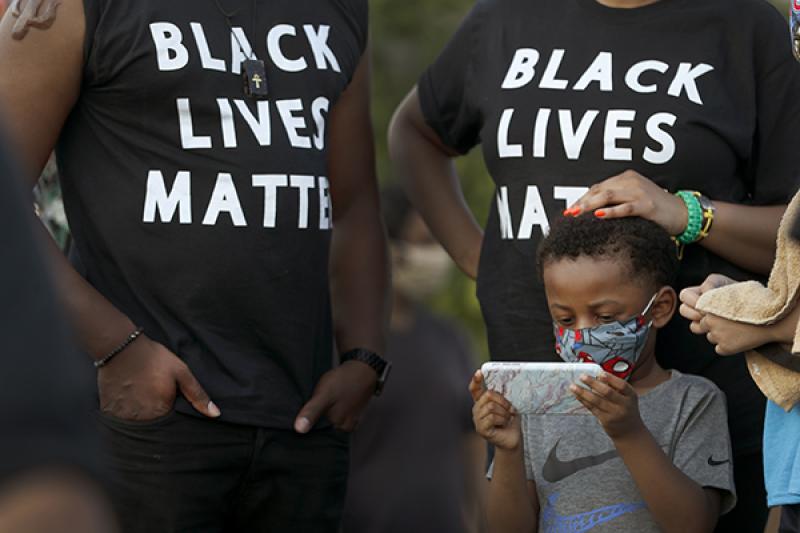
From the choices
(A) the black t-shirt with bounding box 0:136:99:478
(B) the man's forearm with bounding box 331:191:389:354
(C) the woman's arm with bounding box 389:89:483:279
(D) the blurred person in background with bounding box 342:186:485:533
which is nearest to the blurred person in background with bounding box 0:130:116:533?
(A) the black t-shirt with bounding box 0:136:99:478

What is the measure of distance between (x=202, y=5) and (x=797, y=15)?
1.42 m

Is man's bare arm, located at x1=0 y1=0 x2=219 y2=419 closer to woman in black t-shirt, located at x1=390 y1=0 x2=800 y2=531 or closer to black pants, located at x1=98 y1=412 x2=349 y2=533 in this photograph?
black pants, located at x1=98 y1=412 x2=349 y2=533

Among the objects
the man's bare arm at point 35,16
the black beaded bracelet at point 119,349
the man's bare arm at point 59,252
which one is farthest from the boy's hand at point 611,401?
the man's bare arm at point 35,16

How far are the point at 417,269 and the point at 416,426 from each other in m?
0.70

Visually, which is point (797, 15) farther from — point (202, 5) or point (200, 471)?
point (200, 471)

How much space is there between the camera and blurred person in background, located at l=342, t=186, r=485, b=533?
5305mm

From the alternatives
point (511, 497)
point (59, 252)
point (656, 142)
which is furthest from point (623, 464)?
Result: point (59, 252)

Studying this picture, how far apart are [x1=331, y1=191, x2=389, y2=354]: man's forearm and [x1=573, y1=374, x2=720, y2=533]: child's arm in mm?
968

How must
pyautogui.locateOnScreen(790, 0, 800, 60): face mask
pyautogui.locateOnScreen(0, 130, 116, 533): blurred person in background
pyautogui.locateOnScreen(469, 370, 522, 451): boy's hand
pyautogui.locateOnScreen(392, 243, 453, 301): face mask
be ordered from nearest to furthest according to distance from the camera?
pyautogui.locateOnScreen(0, 130, 116, 533): blurred person in background < pyautogui.locateOnScreen(790, 0, 800, 60): face mask < pyautogui.locateOnScreen(469, 370, 522, 451): boy's hand < pyautogui.locateOnScreen(392, 243, 453, 301): face mask

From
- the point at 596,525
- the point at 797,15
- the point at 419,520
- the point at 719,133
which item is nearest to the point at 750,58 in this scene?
the point at 719,133

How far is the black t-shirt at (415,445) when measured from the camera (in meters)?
5.29

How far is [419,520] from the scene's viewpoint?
17.4 feet

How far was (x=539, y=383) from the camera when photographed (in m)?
3.09

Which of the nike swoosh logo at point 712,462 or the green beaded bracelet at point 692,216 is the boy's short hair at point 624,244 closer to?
the green beaded bracelet at point 692,216
